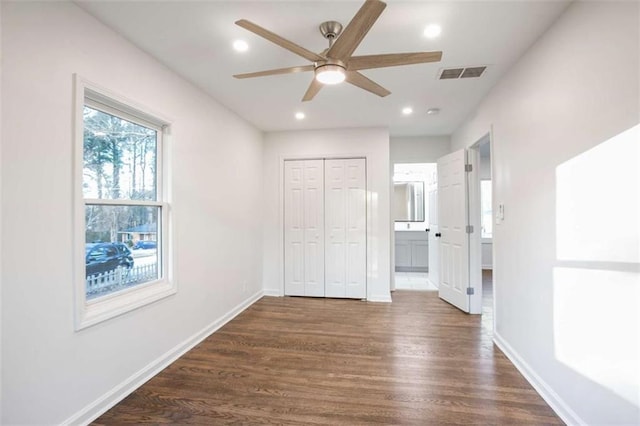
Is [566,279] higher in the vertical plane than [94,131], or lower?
lower

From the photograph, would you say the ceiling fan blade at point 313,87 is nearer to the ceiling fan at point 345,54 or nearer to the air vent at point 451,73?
the ceiling fan at point 345,54

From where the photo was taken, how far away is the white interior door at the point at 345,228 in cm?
454

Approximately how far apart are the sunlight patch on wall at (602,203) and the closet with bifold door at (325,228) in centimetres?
278

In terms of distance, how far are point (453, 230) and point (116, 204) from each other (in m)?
3.82

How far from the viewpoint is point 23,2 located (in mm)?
1562

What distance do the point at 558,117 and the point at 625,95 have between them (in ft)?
1.74

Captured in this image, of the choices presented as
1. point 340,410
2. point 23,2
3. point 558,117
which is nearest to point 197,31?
point 23,2

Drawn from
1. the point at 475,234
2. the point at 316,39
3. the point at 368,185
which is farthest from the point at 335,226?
the point at 316,39

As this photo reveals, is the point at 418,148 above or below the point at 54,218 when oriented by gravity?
above

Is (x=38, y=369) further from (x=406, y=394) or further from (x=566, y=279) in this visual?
(x=566, y=279)

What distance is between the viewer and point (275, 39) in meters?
1.62

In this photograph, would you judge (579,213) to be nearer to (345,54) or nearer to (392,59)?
(392,59)

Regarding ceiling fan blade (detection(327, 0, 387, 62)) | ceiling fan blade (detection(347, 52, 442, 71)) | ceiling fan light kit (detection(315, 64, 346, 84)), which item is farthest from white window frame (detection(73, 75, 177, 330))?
ceiling fan blade (detection(347, 52, 442, 71))

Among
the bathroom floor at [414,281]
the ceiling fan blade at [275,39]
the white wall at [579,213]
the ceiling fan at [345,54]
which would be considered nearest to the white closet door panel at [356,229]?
the bathroom floor at [414,281]
